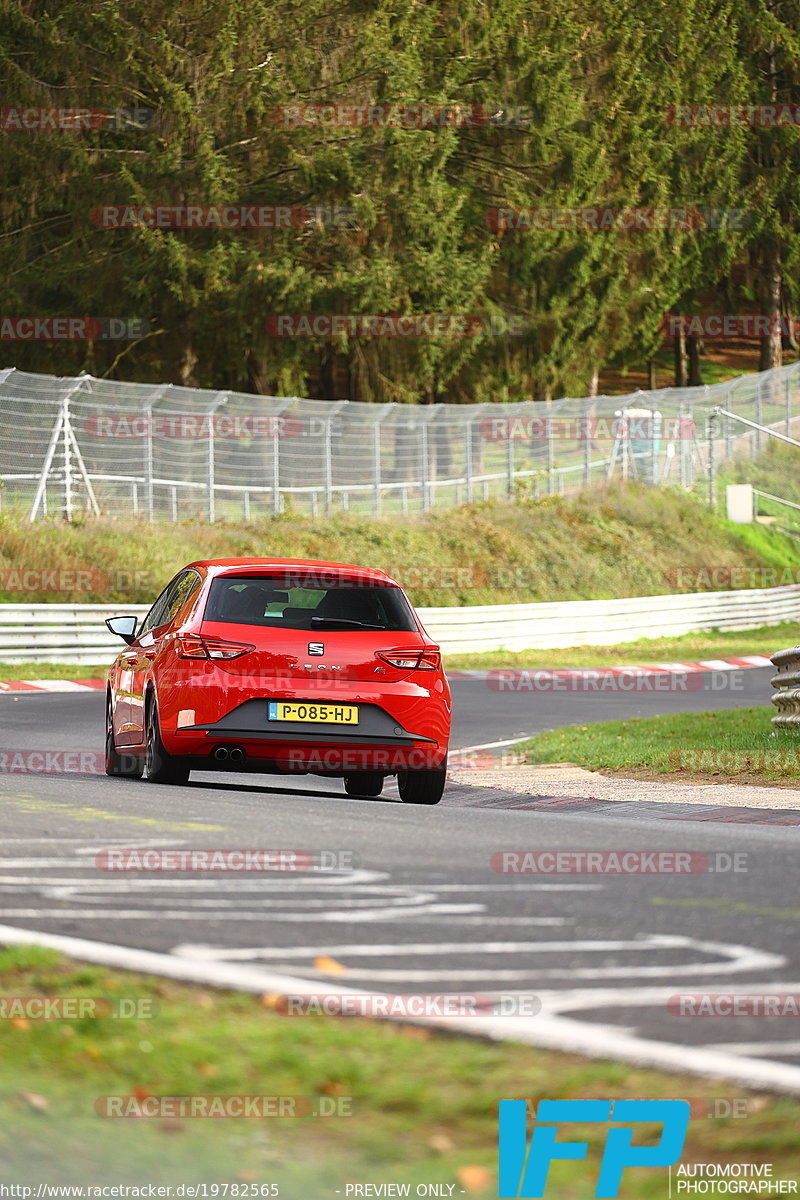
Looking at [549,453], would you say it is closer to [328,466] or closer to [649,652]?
[328,466]

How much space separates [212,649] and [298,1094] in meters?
7.49

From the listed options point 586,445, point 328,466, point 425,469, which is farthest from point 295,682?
point 586,445

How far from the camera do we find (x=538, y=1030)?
16.0 ft

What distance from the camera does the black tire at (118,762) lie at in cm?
1367

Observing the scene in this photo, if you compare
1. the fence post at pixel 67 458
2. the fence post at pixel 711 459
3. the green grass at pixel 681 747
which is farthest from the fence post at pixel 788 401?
the green grass at pixel 681 747

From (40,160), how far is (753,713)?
30633 mm

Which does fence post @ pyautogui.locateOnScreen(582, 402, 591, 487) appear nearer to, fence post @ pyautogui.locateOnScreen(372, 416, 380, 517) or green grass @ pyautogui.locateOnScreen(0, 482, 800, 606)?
green grass @ pyautogui.locateOnScreen(0, 482, 800, 606)

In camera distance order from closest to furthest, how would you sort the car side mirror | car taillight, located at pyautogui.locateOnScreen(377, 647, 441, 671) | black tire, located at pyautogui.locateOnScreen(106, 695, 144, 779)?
car taillight, located at pyautogui.locateOnScreen(377, 647, 441, 671)
the car side mirror
black tire, located at pyautogui.locateOnScreen(106, 695, 144, 779)

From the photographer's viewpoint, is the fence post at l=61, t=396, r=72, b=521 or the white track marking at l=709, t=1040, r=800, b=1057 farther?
the fence post at l=61, t=396, r=72, b=521

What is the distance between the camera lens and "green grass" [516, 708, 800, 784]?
14586 millimetres

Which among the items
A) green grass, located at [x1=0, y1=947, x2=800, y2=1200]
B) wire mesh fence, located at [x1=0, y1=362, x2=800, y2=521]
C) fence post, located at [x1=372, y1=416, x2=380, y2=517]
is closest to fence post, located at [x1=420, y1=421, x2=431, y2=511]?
wire mesh fence, located at [x1=0, y1=362, x2=800, y2=521]

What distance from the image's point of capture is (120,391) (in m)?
32.7

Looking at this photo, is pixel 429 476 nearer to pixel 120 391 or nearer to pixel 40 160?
pixel 120 391

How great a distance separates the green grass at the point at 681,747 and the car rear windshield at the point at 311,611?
3.26 meters
